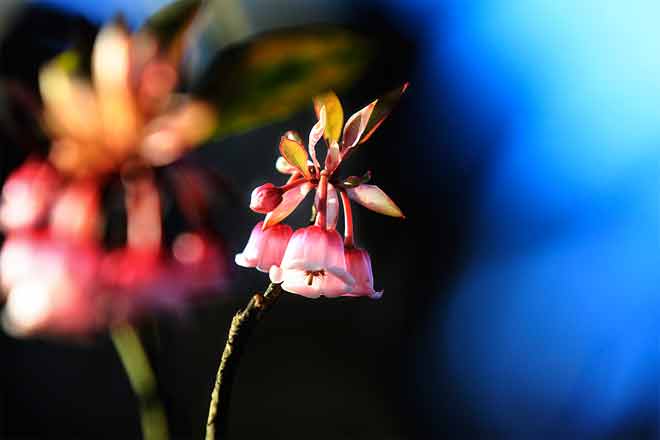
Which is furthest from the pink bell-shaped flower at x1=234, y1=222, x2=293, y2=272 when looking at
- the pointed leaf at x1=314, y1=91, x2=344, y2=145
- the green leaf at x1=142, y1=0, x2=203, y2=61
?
the green leaf at x1=142, y1=0, x2=203, y2=61

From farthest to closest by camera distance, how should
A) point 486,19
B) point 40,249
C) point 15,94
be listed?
point 486,19 → point 15,94 → point 40,249

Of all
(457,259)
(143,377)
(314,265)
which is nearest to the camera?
(314,265)

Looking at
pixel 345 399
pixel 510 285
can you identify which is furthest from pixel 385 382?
pixel 510 285

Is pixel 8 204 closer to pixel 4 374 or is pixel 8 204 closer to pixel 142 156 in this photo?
pixel 142 156

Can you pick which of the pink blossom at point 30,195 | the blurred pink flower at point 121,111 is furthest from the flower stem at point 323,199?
the pink blossom at point 30,195

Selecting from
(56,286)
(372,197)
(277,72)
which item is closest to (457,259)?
(372,197)

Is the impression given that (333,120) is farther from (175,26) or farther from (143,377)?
(143,377)

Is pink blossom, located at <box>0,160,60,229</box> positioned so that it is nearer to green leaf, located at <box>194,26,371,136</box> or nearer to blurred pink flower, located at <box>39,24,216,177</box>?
blurred pink flower, located at <box>39,24,216,177</box>
